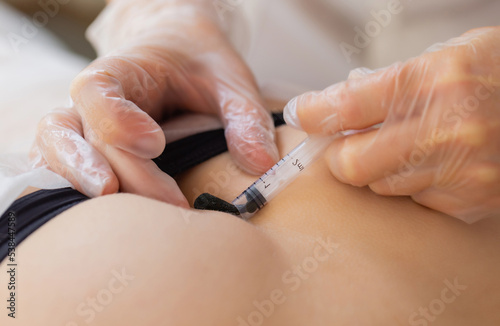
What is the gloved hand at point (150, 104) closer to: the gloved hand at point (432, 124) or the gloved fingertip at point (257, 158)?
the gloved fingertip at point (257, 158)

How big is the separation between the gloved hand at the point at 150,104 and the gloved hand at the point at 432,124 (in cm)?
21

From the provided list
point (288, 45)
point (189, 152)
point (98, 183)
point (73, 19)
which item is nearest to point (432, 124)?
point (189, 152)

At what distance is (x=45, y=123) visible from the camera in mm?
790

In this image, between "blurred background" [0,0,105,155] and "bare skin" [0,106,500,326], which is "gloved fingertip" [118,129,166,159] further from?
"blurred background" [0,0,105,155]

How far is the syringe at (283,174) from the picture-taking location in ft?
2.45

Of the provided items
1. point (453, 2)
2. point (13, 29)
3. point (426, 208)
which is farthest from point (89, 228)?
point (13, 29)

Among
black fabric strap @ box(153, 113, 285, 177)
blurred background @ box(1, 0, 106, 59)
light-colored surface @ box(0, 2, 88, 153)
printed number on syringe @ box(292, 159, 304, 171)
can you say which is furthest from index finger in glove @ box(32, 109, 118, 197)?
blurred background @ box(1, 0, 106, 59)

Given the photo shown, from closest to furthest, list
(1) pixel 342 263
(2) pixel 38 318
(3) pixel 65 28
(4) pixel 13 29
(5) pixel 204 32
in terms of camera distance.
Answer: (2) pixel 38 318
(1) pixel 342 263
(5) pixel 204 32
(4) pixel 13 29
(3) pixel 65 28

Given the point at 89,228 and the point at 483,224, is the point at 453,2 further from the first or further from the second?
the point at 89,228

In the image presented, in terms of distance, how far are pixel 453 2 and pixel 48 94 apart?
1.29 m

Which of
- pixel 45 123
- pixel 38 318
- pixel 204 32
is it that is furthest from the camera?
pixel 204 32

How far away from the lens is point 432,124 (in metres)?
0.66

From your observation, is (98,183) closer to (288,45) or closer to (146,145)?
(146,145)

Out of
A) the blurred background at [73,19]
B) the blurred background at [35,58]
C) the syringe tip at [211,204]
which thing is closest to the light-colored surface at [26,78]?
the blurred background at [35,58]
